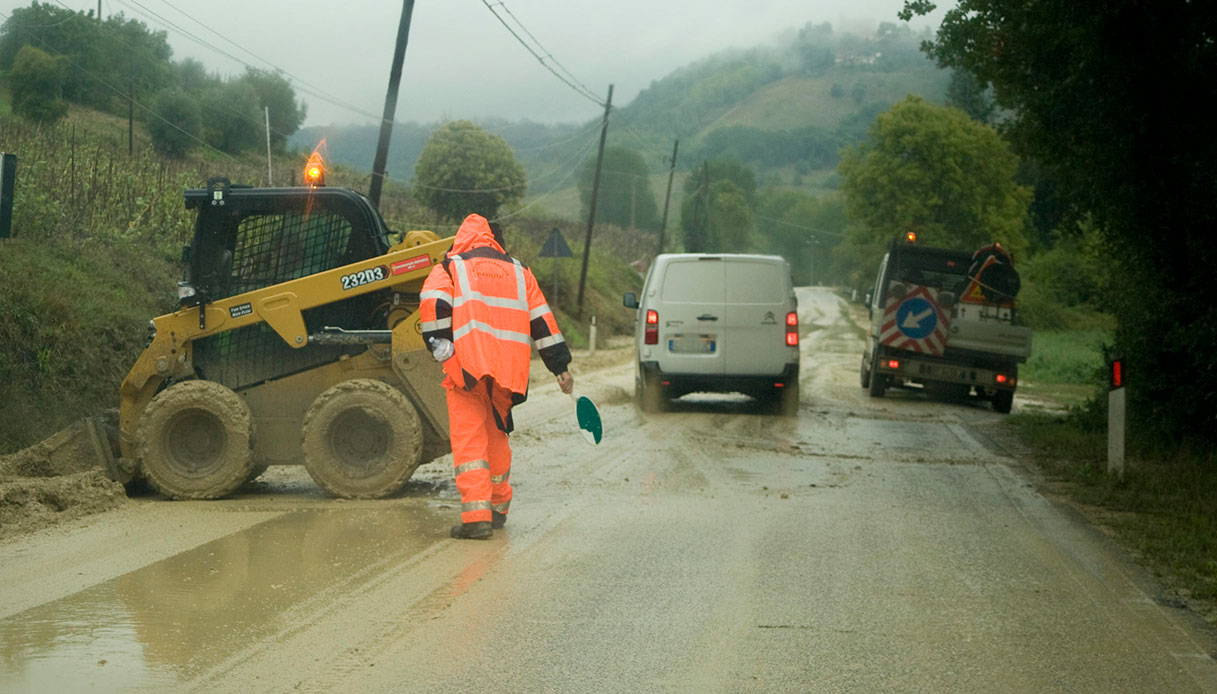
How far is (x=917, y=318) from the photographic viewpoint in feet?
66.1

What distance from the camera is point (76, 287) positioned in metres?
13.0

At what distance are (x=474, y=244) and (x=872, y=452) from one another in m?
6.29

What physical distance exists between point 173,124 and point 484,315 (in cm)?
1966

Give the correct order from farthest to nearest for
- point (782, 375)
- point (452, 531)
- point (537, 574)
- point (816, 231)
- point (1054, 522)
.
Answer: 1. point (816, 231)
2. point (782, 375)
3. point (1054, 522)
4. point (452, 531)
5. point (537, 574)

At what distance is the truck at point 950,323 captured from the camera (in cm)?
1962

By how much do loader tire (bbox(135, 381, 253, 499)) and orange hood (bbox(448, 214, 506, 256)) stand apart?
211 cm

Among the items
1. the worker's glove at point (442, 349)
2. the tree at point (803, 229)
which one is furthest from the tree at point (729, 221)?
the worker's glove at point (442, 349)

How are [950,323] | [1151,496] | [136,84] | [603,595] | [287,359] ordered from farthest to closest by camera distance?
[136,84], [950,323], [1151,496], [287,359], [603,595]

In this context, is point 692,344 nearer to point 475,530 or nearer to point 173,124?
point 475,530

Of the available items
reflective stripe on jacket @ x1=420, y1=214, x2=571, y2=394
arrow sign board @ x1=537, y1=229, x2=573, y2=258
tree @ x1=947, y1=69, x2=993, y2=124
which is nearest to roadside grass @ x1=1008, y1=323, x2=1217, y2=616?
reflective stripe on jacket @ x1=420, y1=214, x2=571, y2=394

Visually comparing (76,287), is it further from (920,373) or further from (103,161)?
(920,373)

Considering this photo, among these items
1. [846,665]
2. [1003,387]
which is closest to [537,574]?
[846,665]

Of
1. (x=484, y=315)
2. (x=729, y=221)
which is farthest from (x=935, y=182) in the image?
(x=484, y=315)

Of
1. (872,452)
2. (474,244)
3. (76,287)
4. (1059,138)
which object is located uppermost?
(1059,138)
